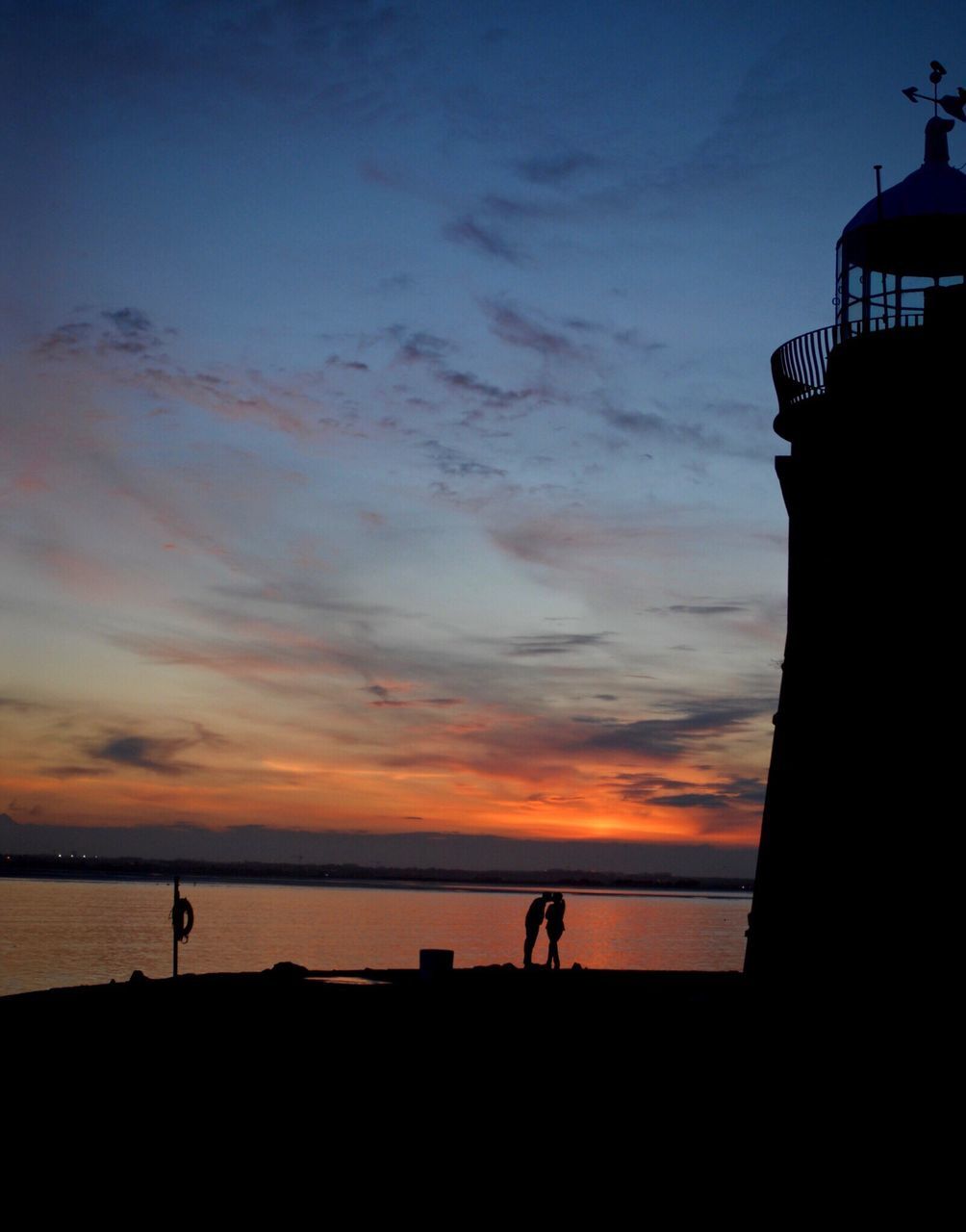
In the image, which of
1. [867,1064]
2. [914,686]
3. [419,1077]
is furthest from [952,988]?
[419,1077]

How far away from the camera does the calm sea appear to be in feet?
168

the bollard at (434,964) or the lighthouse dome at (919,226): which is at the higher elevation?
the lighthouse dome at (919,226)

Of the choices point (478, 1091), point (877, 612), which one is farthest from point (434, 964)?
point (877, 612)

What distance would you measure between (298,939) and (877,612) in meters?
58.6

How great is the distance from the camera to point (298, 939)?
2744 inches

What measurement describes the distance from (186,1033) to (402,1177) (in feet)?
22.3

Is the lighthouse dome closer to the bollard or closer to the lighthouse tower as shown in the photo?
the lighthouse tower

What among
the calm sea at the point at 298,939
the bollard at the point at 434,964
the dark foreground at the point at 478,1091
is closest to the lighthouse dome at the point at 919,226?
the dark foreground at the point at 478,1091

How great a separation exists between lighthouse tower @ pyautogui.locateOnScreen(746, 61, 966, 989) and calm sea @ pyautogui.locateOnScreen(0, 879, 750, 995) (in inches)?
1178

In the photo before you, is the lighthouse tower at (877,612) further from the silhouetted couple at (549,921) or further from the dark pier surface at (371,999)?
the silhouetted couple at (549,921)

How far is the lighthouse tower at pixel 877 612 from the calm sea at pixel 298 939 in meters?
29.9

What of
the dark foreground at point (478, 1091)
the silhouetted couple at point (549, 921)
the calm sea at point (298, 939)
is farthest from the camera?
the calm sea at point (298, 939)

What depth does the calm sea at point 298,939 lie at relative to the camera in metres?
51.3

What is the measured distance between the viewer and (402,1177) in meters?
10.6
